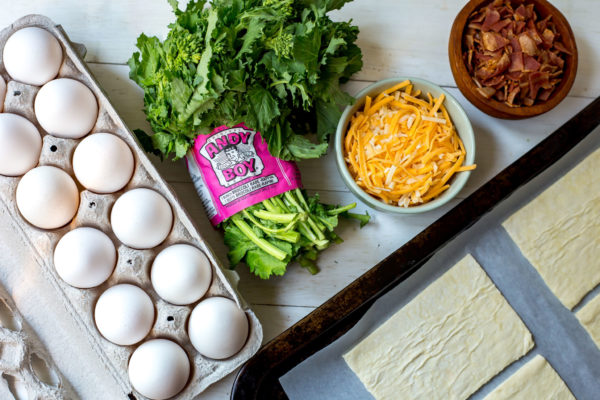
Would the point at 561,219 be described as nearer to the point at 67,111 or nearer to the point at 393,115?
the point at 393,115

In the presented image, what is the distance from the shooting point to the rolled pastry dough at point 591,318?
1.32m

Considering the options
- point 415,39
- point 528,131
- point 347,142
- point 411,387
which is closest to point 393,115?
point 347,142

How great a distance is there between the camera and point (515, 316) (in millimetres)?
1302

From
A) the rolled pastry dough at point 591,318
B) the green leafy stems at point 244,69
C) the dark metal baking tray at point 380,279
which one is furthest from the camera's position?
the rolled pastry dough at point 591,318

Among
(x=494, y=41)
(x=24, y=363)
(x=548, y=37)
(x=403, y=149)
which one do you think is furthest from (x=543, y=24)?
(x=24, y=363)

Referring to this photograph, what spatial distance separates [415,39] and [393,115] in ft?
0.88

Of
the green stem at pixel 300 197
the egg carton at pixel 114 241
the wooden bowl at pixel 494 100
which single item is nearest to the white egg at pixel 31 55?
the egg carton at pixel 114 241

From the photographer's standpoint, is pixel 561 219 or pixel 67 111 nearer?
pixel 67 111

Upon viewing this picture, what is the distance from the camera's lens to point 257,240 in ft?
4.09

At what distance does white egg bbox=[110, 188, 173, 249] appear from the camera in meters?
1.16

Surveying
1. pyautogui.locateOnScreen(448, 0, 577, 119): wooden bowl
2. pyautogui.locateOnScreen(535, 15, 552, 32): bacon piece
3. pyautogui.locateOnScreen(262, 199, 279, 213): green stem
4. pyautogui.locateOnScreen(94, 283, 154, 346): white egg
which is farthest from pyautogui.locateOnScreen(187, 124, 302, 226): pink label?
pyautogui.locateOnScreen(535, 15, 552, 32): bacon piece

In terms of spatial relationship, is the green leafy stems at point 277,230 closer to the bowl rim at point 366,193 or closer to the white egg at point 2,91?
the bowl rim at point 366,193

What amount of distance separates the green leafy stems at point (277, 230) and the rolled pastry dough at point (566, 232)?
0.42 m

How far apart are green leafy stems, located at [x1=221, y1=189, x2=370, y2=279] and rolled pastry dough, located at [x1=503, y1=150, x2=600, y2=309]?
1.39ft
